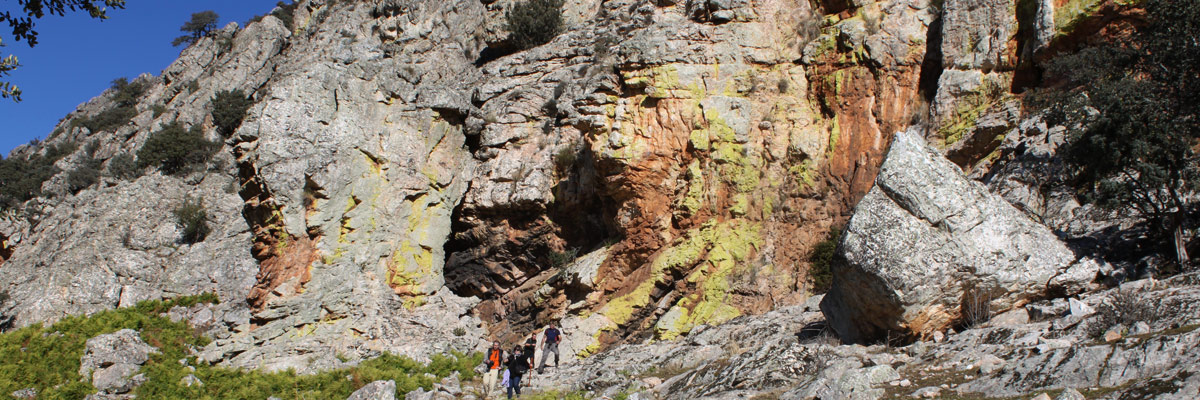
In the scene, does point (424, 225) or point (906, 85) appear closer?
point (906, 85)

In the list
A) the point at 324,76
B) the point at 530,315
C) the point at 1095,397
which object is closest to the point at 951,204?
the point at 1095,397

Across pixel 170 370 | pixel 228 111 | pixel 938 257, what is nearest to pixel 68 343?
pixel 170 370

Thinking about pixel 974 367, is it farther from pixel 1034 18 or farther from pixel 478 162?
pixel 478 162

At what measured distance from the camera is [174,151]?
88.7 feet

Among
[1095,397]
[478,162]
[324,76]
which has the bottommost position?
[1095,397]

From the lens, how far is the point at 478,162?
2158 cm

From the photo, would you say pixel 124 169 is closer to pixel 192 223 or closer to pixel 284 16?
pixel 192 223

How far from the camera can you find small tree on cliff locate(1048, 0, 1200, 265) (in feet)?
36.1

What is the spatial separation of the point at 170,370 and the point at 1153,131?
19327 mm

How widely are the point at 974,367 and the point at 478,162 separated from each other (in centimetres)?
1566

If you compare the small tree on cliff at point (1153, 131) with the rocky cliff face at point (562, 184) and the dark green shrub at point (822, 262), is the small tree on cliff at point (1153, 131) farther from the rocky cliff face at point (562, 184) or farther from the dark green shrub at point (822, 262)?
the dark green shrub at point (822, 262)

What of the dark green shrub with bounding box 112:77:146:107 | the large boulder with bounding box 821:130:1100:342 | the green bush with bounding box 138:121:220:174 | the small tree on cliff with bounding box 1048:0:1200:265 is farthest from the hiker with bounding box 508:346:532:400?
the dark green shrub with bounding box 112:77:146:107

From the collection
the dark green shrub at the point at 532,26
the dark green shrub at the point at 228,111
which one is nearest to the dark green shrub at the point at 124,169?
the dark green shrub at the point at 228,111

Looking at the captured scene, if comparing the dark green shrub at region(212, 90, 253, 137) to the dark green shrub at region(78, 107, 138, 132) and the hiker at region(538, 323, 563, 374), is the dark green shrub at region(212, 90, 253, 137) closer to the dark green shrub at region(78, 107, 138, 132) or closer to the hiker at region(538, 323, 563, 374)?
the dark green shrub at region(78, 107, 138, 132)
